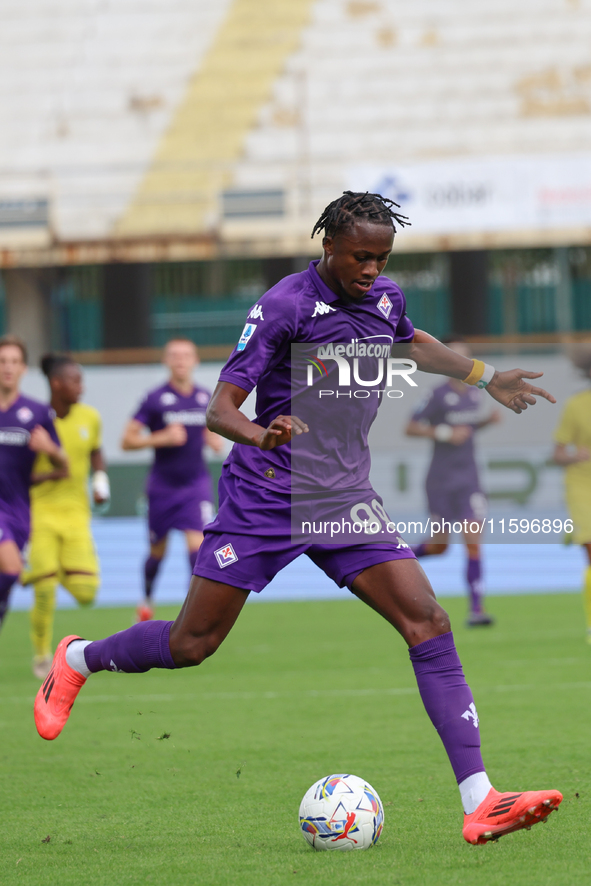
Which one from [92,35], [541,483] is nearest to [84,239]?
[92,35]

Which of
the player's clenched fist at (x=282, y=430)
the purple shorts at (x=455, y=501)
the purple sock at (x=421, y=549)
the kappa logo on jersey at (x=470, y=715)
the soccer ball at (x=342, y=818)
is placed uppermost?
the player's clenched fist at (x=282, y=430)

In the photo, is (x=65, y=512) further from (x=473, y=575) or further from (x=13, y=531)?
(x=473, y=575)

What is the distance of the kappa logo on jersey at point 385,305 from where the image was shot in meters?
3.93

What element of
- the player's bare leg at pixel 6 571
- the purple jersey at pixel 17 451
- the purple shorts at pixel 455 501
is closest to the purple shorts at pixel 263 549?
the player's bare leg at pixel 6 571

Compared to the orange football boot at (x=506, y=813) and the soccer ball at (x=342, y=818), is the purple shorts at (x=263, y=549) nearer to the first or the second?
the soccer ball at (x=342, y=818)

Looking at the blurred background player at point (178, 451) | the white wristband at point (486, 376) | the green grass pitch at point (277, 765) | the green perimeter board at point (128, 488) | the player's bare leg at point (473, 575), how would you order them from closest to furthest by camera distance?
the green grass pitch at point (277, 765)
the white wristband at point (486, 376)
the blurred background player at point (178, 451)
the player's bare leg at point (473, 575)
the green perimeter board at point (128, 488)

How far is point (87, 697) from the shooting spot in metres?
7.33

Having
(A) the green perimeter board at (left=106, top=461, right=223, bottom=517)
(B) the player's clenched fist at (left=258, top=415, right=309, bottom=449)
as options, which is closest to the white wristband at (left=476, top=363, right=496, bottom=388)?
(B) the player's clenched fist at (left=258, top=415, right=309, bottom=449)

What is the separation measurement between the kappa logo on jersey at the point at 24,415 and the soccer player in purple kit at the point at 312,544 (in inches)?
156

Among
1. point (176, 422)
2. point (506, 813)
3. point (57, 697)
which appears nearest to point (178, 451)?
point (176, 422)

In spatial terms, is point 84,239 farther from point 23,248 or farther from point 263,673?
point 263,673

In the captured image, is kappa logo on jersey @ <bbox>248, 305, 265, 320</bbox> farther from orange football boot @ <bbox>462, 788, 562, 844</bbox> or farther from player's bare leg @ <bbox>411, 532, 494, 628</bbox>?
player's bare leg @ <bbox>411, 532, 494, 628</bbox>

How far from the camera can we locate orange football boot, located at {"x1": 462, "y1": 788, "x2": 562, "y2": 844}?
3.38 metres

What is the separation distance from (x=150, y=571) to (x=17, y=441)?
2912mm
